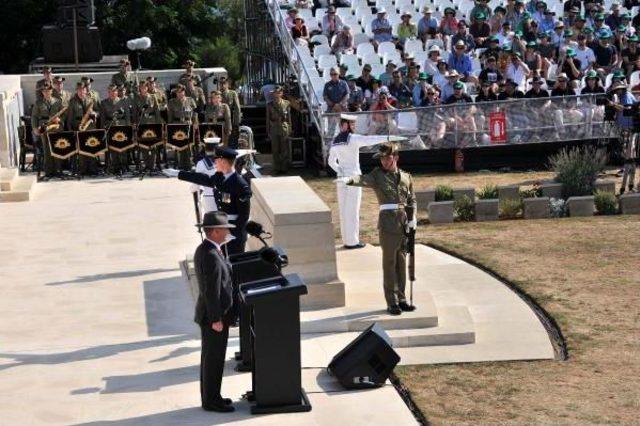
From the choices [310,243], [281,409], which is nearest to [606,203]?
[310,243]

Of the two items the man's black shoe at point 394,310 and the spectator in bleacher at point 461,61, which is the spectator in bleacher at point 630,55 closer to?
the spectator in bleacher at point 461,61

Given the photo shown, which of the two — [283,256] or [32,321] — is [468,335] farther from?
[32,321]

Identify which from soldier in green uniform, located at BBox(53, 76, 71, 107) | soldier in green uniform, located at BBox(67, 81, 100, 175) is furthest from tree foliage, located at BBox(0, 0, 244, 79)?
soldier in green uniform, located at BBox(67, 81, 100, 175)

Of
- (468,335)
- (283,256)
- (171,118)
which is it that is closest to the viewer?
(283,256)

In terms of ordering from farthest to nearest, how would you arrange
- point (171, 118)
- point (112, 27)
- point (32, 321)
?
point (112, 27)
point (171, 118)
point (32, 321)

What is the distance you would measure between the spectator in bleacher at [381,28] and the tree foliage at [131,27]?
673 inches

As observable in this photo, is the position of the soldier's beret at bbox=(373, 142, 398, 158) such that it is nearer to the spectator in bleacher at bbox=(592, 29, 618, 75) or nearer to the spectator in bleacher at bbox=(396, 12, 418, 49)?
the spectator in bleacher at bbox=(592, 29, 618, 75)

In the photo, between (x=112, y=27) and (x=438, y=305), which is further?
(x=112, y=27)

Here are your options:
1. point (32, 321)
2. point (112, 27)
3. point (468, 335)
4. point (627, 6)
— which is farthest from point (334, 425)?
point (112, 27)

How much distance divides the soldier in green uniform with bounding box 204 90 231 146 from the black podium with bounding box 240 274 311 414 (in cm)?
1643

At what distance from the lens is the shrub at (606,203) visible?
22641mm

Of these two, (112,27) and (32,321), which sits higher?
(112,27)

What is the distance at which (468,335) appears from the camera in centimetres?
1435

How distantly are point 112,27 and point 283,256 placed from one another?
119 feet
